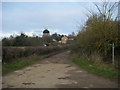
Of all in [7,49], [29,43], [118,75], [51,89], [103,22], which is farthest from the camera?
[29,43]

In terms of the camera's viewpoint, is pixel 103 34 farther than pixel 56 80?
Yes

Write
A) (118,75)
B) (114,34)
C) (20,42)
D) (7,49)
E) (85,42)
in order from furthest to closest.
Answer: (20,42), (85,42), (114,34), (7,49), (118,75)

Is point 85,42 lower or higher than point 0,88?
higher

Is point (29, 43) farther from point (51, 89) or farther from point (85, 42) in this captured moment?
point (51, 89)

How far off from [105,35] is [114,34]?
100 centimetres

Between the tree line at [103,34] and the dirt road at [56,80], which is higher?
the tree line at [103,34]

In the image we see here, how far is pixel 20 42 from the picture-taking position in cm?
2919

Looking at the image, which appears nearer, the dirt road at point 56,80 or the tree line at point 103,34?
the dirt road at point 56,80

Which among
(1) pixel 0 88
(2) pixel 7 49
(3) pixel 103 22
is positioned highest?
(3) pixel 103 22

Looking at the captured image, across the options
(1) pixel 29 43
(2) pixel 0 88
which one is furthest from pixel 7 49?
(1) pixel 29 43

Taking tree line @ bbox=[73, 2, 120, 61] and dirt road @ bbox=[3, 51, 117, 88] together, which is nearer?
dirt road @ bbox=[3, 51, 117, 88]

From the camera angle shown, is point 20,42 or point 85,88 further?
point 20,42

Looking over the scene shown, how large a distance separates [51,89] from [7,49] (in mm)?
10923

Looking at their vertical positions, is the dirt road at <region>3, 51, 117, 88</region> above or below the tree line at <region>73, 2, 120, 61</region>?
below
